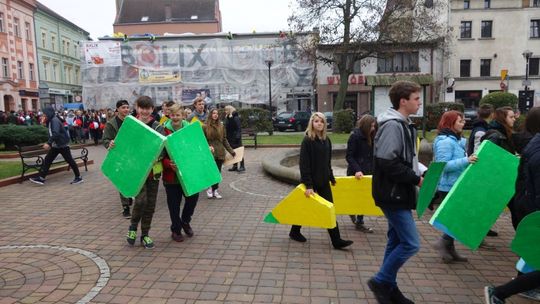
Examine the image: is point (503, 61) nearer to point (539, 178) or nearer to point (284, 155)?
point (284, 155)

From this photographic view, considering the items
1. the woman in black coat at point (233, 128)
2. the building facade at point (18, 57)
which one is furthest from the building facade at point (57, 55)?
the woman in black coat at point (233, 128)

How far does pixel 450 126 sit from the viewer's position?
458 centimetres

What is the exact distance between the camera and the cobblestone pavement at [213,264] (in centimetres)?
370

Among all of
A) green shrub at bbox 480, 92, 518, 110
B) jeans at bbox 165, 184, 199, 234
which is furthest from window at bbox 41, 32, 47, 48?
jeans at bbox 165, 184, 199, 234

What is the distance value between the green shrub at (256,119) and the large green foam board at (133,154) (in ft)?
61.8

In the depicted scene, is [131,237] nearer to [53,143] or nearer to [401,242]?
[401,242]

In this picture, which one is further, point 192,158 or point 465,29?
point 465,29

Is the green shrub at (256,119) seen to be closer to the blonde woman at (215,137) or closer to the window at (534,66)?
the blonde woman at (215,137)

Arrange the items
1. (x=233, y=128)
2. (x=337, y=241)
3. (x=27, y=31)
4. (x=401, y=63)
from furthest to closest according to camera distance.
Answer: (x=27, y=31) < (x=401, y=63) < (x=233, y=128) < (x=337, y=241)

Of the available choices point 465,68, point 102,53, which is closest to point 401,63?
point 465,68

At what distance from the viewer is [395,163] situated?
314 centimetres

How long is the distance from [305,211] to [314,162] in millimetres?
624

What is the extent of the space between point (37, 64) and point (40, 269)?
4719 cm

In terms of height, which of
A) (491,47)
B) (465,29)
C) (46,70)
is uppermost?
(465,29)
